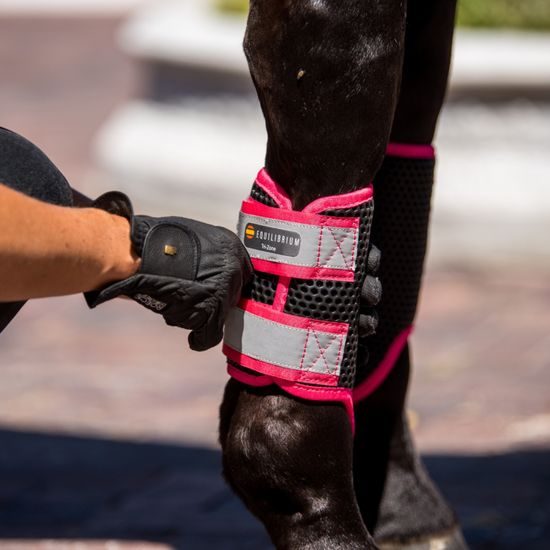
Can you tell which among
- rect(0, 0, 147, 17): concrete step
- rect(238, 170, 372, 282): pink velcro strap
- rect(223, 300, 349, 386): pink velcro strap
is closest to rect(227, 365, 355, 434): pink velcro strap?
rect(223, 300, 349, 386): pink velcro strap

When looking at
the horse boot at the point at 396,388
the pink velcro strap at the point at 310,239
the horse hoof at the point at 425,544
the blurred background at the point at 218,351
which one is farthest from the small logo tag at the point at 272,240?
the blurred background at the point at 218,351

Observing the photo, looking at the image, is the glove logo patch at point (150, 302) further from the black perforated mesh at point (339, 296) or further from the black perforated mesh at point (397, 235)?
the black perforated mesh at point (397, 235)

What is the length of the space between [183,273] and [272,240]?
132 millimetres

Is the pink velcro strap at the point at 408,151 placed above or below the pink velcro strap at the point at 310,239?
above

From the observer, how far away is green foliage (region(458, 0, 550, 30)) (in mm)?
4988

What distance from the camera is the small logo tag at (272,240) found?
1.52 meters

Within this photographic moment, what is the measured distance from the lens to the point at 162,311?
153 cm

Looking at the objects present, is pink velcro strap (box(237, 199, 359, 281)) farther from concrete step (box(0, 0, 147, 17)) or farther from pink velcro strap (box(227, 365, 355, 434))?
concrete step (box(0, 0, 147, 17))

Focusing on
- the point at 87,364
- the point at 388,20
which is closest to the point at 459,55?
the point at 87,364

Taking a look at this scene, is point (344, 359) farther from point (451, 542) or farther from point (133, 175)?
point (133, 175)

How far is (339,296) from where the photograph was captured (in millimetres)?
1550

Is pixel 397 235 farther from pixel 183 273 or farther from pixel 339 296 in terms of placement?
pixel 183 273

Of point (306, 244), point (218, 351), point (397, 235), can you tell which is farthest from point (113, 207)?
point (218, 351)

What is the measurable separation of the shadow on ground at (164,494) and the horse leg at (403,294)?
37 centimetres
